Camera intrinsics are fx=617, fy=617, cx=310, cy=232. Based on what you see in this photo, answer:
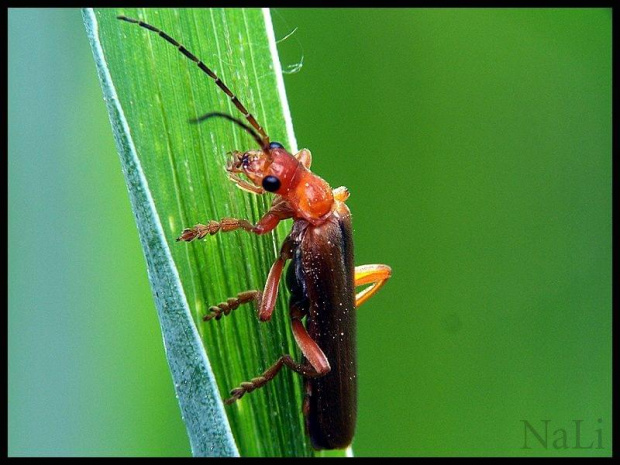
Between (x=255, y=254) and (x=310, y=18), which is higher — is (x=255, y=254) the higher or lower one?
the lower one

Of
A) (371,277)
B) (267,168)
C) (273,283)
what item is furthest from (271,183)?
(371,277)

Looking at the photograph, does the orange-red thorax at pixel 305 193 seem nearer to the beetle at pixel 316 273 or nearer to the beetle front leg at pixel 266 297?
the beetle at pixel 316 273

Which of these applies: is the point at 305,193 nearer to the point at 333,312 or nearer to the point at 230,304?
the point at 333,312

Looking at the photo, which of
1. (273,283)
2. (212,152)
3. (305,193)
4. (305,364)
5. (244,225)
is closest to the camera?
(212,152)

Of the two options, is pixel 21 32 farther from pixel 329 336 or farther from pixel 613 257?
pixel 613 257

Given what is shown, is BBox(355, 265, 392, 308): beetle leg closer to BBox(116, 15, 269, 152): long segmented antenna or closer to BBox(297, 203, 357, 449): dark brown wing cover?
BBox(297, 203, 357, 449): dark brown wing cover

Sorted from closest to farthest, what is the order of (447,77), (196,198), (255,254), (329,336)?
(196,198), (255,254), (329,336), (447,77)

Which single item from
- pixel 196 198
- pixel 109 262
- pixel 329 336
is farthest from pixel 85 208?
pixel 329 336

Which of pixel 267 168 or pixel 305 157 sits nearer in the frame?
pixel 267 168
